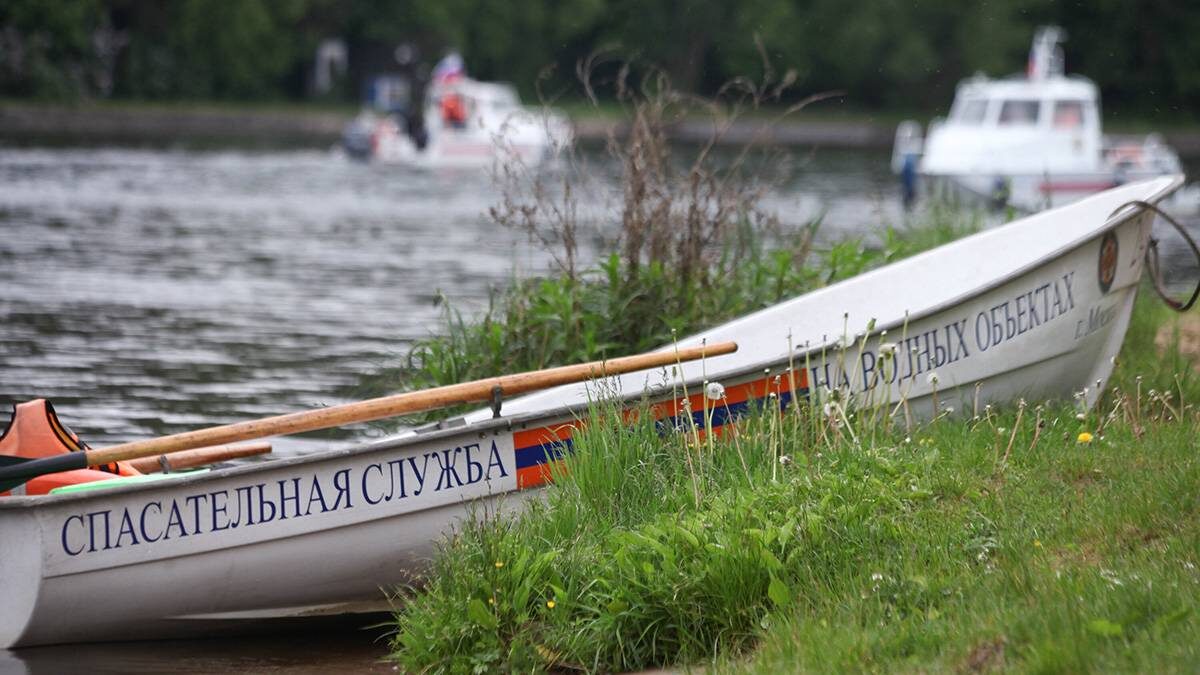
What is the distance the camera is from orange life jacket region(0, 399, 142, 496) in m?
6.73

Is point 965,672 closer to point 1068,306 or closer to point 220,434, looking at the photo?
point 220,434

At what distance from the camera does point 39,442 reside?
22.2 feet

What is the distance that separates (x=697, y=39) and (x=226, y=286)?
152ft

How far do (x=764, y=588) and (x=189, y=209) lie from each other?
955 inches

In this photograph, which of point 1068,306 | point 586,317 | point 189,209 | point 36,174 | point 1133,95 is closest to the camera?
point 1068,306

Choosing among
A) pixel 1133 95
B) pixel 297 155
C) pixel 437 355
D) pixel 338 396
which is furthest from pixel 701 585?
pixel 1133 95

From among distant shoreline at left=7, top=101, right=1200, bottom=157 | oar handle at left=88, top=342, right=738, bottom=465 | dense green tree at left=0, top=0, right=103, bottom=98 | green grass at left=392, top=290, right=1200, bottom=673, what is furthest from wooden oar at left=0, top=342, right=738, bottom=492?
dense green tree at left=0, top=0, right=103, bottom=98

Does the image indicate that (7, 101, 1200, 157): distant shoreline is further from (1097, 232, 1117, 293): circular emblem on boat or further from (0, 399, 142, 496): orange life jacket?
(0, 399, 142, 496): orange life jacket

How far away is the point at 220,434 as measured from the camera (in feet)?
21.3

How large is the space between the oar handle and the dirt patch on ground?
3901mm

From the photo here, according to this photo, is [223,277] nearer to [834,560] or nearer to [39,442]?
[39,442]

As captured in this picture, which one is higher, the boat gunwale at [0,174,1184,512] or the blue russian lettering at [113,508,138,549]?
the boat gunwale at [0,174,1184,512]

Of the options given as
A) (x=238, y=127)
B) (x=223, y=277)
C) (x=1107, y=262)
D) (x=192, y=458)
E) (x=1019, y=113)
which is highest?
(x=1107, y=262)

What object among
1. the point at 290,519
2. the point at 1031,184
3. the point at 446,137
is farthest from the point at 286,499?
the point at 446,137
